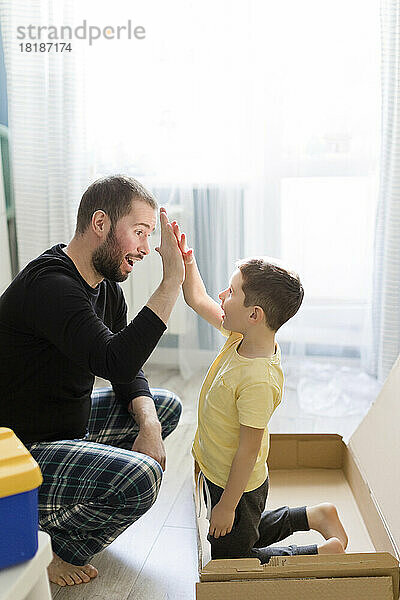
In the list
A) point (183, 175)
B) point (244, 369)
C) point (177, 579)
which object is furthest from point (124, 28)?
point (177, 579)

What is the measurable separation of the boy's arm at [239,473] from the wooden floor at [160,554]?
26cm

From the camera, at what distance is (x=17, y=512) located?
2.52 feet

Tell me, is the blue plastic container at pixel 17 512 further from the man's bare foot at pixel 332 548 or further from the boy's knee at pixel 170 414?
the boy's knee at pixel 170 414

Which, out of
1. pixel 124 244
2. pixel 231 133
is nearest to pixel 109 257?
pixel 124 244

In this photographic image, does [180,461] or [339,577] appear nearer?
[339,577]

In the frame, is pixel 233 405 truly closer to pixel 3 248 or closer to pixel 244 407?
pixel 244 407

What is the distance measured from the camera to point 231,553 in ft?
4.89

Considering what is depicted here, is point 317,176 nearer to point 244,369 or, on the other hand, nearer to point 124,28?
point 124,28

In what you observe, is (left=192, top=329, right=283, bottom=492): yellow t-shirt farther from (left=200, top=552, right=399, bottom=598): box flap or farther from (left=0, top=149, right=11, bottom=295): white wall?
(left=0, top=149, right=11, bottom=295): white wall

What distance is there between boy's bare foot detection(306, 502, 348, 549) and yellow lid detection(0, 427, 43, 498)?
951 mm

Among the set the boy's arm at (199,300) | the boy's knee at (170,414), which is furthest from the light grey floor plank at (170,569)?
the boy's arm at (199,300)

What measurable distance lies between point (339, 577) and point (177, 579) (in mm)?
448

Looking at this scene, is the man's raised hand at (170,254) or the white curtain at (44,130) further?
the white curtain at (44,130)

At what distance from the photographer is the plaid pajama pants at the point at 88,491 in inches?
59.4
